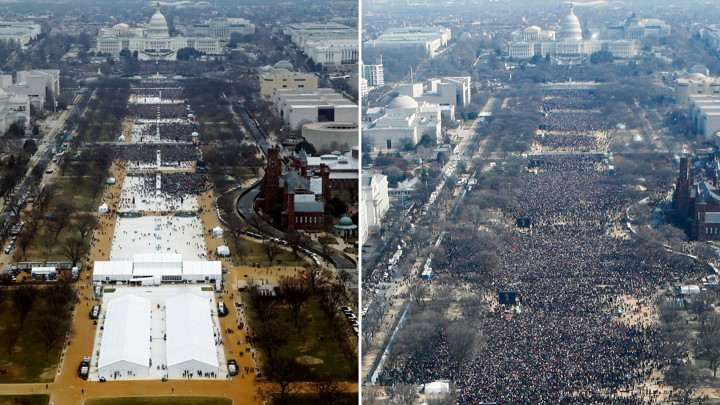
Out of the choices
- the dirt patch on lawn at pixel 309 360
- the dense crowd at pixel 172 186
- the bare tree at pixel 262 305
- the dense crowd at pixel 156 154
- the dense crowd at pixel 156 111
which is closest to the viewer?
the dirt patch on lawn at pixel 309 360

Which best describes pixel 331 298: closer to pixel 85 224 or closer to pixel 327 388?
pixel 327 388

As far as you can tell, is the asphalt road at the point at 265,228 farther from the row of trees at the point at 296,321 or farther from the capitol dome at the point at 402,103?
the capitol dome at the point at 402,103

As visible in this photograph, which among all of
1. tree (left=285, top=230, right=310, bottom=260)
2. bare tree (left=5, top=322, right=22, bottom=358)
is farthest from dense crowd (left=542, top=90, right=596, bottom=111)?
bare tree (left=5, top=322, right=22, bottom=358)

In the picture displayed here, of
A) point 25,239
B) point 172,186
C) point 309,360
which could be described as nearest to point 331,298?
point 309,360

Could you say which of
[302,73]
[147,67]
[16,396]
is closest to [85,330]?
[16,396]

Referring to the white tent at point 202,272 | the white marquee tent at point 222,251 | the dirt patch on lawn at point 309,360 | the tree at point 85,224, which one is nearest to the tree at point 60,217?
the tree at point 85,224

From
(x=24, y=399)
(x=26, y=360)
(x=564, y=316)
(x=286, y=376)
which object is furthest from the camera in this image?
(x=564, y=316)
